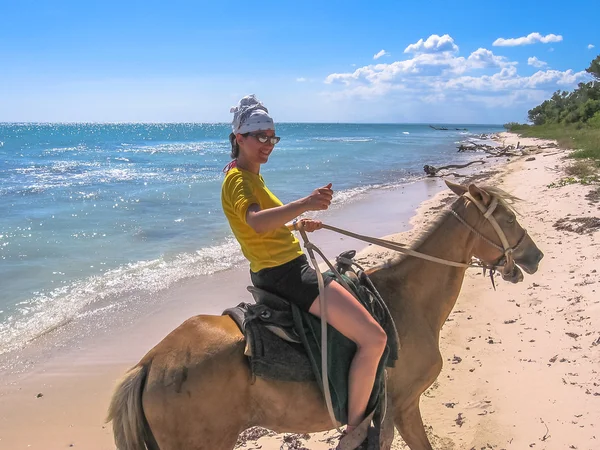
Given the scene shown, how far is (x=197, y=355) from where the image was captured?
9.37ft

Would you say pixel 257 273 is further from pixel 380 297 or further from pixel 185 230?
pixel 185 230

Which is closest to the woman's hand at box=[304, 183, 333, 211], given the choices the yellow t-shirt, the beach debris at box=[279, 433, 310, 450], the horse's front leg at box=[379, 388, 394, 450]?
the yellow t-shirt

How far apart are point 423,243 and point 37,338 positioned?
19.9 feet

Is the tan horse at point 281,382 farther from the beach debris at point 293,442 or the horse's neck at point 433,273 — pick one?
the beach debris at point 293,442

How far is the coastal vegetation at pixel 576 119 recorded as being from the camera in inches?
1181

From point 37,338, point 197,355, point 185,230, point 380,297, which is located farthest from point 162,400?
point 185,230

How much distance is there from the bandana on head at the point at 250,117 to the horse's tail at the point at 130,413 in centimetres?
157

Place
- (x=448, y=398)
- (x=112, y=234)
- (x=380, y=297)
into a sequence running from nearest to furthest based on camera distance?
(x=380, y=297), (x=448, y=398), (x=112, y=234)

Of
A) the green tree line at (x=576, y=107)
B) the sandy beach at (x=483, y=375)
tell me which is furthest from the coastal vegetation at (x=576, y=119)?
the sandy beach at (x=483, y=375)

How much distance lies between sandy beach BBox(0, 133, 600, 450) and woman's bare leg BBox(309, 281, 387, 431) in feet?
3.81

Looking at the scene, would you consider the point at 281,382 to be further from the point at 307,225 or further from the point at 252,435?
the point at 252,435

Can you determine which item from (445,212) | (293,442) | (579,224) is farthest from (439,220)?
(579,224)

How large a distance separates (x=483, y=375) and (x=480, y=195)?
2581mm

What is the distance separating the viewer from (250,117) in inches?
116
